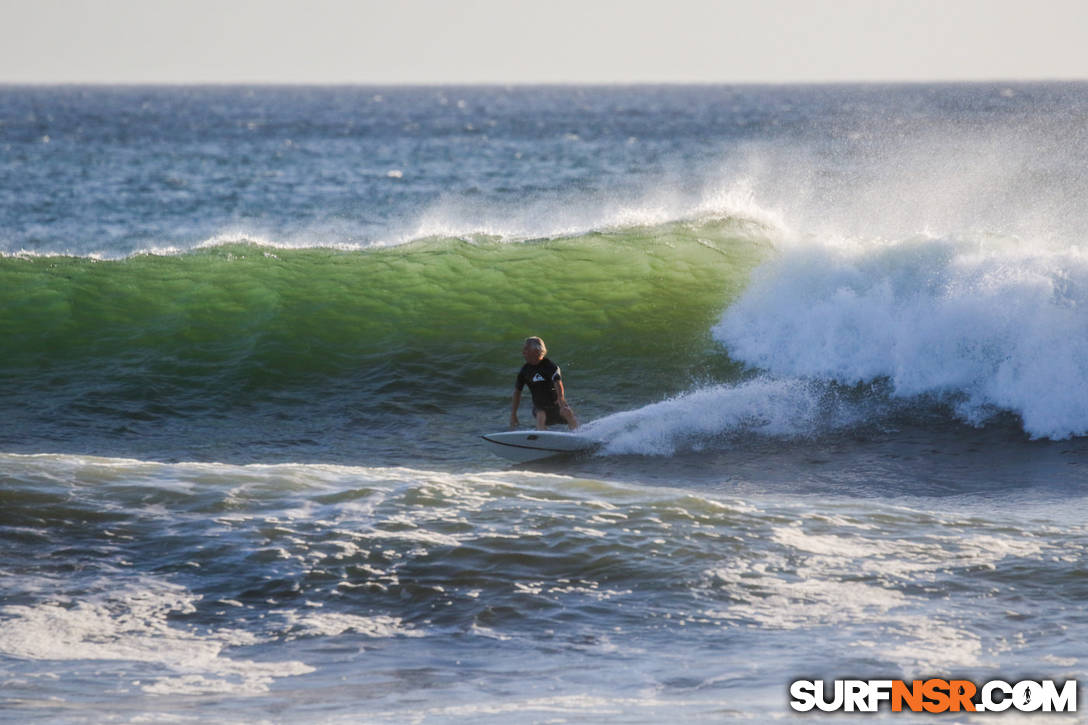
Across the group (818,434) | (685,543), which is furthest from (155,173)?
(685,543)

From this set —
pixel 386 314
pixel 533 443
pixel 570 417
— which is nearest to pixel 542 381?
pixel 570 417

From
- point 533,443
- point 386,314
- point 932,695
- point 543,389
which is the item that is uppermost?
point 386,314

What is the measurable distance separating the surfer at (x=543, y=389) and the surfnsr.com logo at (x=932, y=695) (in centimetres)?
640

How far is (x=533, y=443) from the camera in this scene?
39.9 feet

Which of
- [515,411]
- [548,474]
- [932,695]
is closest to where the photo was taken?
[932,695]

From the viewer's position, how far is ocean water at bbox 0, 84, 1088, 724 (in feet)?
22.1

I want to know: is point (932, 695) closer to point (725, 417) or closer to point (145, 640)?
point (145, 640)

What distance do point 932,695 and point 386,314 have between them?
486 inches

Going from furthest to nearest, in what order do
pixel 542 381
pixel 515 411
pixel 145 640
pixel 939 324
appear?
pixel 939 324
pixel 542 381
pixel 515 411
pixel 145 640

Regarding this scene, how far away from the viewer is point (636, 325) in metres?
16.9

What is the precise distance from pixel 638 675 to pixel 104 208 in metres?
35.0

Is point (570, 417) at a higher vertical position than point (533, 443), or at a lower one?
higher

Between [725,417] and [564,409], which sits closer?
[564,409]

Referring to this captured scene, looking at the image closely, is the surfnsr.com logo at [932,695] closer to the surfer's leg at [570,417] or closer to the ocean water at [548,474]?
the ocean water at [548,474]
